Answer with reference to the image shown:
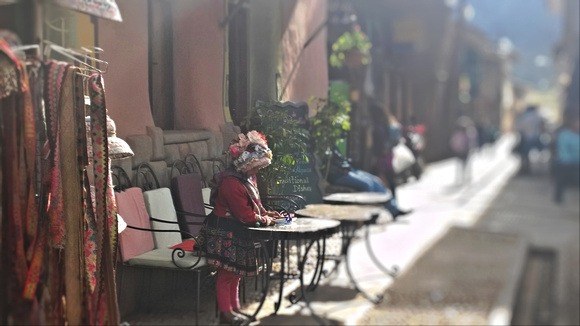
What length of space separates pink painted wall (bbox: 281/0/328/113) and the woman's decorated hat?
0.68 feet

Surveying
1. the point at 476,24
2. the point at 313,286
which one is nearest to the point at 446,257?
the point at 476,24

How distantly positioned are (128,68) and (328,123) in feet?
2.47

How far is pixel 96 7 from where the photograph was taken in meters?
1.49

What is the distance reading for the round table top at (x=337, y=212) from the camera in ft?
7.03

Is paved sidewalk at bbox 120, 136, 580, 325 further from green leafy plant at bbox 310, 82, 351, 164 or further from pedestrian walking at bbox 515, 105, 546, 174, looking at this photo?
pedestrian walking at bbox 515, 105, 546, 174

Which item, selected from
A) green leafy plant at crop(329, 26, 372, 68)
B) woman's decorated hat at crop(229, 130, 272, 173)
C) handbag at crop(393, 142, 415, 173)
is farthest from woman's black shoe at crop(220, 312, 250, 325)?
handbag at crop(393, 142, 415, 173)

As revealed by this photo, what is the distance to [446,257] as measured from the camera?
14.7 m

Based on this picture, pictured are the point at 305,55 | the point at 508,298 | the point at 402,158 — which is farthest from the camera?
the point at 508,298

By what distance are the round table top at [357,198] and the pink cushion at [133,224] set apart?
672 mm

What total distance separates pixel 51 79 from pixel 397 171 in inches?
82.6

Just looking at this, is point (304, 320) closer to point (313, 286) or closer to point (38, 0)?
point (313, 286)

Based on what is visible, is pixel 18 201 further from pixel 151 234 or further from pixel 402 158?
pixel 402 158

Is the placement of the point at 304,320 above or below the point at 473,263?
above

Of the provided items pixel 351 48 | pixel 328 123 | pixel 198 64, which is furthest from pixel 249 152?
pixel 351 48
